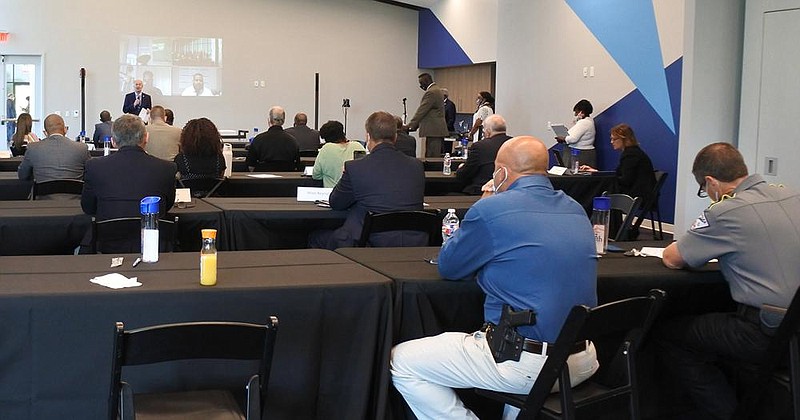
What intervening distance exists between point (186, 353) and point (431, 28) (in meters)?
15.7

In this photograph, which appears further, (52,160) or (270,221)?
(52,160)

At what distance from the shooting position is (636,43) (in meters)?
9.72

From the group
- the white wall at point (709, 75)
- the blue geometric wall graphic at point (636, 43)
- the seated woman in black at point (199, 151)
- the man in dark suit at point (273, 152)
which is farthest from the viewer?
the blue geometric wall graphic at point (636, 43)

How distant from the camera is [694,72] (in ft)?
21.7

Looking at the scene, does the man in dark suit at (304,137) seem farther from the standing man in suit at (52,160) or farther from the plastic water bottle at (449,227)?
the plastic water bottle at (449,227)

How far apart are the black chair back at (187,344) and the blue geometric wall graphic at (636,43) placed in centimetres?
776

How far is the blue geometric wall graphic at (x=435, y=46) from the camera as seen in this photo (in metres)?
16.0

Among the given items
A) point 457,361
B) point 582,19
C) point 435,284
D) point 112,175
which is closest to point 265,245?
point 112,175

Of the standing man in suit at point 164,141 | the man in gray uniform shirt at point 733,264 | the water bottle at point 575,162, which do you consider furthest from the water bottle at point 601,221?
the standing man in suit at point 164,141

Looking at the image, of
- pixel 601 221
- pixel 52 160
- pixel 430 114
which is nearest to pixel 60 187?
pixel 52 160

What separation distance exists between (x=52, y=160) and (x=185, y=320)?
4134mm

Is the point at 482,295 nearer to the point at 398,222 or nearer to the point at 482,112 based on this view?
the point at 398,222

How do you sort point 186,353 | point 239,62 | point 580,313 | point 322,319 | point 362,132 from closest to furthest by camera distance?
point 186,353
point 580,313
point 322,319
point 239,62
point 362,132

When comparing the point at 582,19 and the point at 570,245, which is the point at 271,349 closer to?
the point at 570,245
